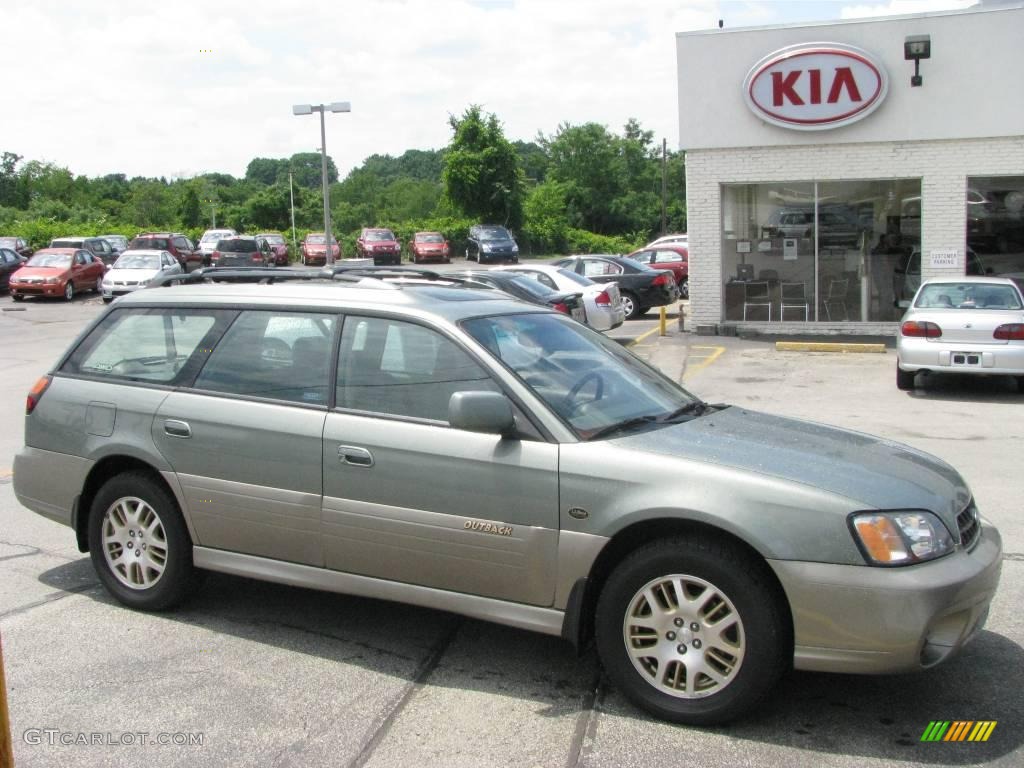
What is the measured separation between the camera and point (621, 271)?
24.7 metres

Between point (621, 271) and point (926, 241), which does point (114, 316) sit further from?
point (621, 271)

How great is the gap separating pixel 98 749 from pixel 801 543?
8.97 feet

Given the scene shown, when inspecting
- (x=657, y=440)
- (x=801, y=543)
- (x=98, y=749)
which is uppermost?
(x=657, y=440)

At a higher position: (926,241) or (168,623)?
(926,241)

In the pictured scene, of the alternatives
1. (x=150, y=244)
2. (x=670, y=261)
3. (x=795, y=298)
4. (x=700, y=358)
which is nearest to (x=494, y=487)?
(x=700, y=358)

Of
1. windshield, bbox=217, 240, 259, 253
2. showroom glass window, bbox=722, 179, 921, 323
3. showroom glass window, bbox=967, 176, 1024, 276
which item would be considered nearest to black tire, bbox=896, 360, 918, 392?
showroom glass window, bbox=722, 179, 921, 323

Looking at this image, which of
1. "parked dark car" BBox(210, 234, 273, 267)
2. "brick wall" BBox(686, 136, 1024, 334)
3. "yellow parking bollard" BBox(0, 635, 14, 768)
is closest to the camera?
"yellow parking bollard" BBox(0, 635, 14, 768)

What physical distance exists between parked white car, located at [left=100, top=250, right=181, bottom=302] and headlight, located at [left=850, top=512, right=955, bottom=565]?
27359mm

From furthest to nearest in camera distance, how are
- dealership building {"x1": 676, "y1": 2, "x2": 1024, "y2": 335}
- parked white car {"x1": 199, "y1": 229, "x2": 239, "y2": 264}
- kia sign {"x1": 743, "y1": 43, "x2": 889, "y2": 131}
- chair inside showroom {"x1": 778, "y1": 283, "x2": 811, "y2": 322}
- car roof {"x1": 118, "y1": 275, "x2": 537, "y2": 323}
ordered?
parked white car {"x1": 199, "y1": 229, "x2": 239, "y2": 264} < chair inside showroom {"x1": 778, "y1": 283, "x2": 811, "y2": 322} < kia sign {"x1": 743, "y1": 43, "x2": 889, "y2": 131} < dealership building {"x1": 676, "y1": 2, "x2": 1024, "y2": 335} < car roof {"x1": 118, "y1": 275, "x2": 537, "y2": 323}

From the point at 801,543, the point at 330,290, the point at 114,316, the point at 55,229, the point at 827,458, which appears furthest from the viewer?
the point at 55,229

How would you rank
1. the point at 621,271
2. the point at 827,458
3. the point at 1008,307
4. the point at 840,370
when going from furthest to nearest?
the point at 621,271 → the point at 840,370 → the point at 1008,307 → the point at 827,458

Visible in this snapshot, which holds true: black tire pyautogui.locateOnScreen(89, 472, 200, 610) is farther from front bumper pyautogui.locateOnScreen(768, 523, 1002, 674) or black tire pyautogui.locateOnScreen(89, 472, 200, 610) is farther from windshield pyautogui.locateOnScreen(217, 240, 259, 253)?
windshield pyautogui.locateOnScreen(217, 240, 259, 253)

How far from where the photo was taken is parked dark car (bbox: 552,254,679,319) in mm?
24297

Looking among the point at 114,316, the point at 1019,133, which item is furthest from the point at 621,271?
the point at 114,316
